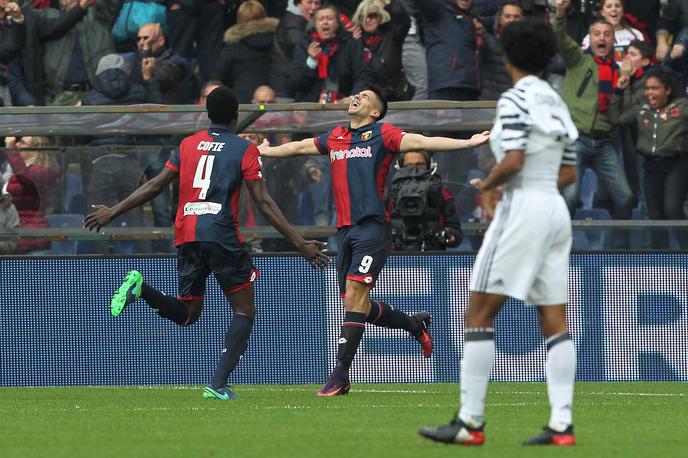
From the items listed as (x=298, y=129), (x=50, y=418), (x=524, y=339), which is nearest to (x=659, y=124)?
(x=524, y=339)

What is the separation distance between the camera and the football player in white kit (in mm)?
7578

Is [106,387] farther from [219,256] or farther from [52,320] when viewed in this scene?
[219,256]

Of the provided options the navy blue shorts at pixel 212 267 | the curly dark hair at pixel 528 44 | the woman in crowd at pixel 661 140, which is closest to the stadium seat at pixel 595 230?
the woman in crowd at pixel 661 140

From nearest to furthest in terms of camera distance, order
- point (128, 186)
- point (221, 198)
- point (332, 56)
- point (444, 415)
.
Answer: point (444, 415), point (221, 198), point (128, 186), point (332, 56)

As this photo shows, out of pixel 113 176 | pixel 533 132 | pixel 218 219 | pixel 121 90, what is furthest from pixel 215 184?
pixel 121 90

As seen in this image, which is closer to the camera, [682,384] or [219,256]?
[219,256]

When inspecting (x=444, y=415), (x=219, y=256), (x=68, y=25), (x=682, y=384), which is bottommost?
(x=682, y=384)

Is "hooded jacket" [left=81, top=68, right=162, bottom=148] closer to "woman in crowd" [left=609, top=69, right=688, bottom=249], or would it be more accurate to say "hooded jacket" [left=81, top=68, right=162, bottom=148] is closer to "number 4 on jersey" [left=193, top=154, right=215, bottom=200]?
"woman in crowd" [left=609, top=69, right=688, bottom=249]

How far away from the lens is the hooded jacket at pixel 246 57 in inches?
699

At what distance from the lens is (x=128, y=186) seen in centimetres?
1461

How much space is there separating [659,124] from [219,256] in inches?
220

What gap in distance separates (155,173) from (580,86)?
4474mm

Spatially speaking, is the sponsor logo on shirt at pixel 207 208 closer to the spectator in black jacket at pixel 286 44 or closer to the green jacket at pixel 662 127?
the green jacket at pixel 662 127

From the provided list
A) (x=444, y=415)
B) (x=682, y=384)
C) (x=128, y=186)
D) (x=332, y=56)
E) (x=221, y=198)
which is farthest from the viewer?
(x=332, y=56)
